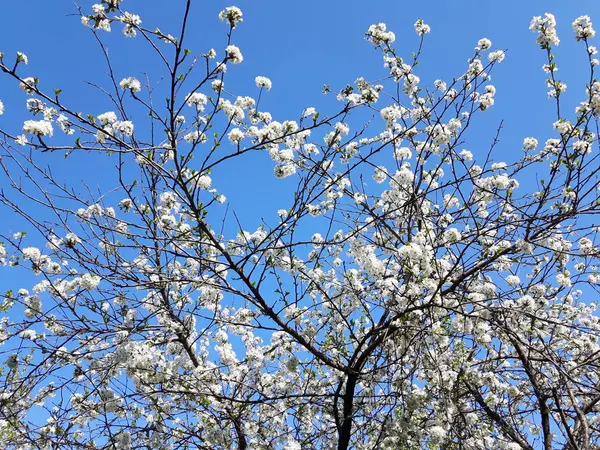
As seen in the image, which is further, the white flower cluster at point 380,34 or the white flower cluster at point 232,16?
the white flower cluster at point 380,34

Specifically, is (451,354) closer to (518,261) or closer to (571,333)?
(518,261)

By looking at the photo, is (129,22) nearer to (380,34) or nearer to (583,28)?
(380,34)

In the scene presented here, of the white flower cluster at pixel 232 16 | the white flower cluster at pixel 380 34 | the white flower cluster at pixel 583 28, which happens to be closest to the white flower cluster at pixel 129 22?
the white flower cluster at pixel 232 16

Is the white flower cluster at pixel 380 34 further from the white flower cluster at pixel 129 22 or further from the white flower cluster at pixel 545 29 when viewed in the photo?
the white flower cluster at pixel 129 22

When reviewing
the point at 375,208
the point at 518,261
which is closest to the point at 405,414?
the point at 518,261

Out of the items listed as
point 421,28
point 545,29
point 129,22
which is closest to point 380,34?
point 421,28

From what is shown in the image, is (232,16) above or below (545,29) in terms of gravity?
below

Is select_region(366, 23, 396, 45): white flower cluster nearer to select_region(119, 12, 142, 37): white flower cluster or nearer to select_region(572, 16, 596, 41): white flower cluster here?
select_region(572, 16, 596, 41): white flower cluster

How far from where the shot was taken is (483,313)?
4.87 meters

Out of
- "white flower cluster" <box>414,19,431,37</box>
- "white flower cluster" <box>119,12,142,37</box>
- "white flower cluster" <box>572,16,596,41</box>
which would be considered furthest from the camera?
"white flower cluster" <box>414,19,431,37</box>

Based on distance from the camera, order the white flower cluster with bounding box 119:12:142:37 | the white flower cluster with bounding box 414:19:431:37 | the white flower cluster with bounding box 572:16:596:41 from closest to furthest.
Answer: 1. the white flower cluster with bounding box 119:12:142:37
2. the white flower cluster with bounding box 572:16:596:41
3. the white flower cluster with bounding box 414:19:431:37

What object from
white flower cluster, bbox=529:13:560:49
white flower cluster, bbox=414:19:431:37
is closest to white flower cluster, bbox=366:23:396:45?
white flower cluster, bbox=414:19:431:37

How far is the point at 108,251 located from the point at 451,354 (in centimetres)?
403

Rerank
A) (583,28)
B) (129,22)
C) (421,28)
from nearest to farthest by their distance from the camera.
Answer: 1. (129,22)
2. (583,28)
3. (421,28)
